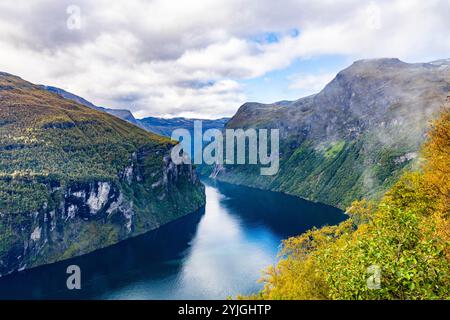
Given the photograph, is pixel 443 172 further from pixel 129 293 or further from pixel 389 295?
pixel 129 293

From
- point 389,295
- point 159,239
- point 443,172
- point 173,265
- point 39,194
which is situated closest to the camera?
point 389,295

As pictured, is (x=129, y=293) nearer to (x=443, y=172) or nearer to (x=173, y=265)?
(x=173, y=265)

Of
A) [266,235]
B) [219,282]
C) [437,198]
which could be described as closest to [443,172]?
[437,198]

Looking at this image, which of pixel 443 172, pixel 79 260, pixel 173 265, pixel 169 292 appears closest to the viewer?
pixel 443 172

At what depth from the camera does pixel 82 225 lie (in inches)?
7805

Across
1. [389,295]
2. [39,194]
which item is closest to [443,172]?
[389,295]

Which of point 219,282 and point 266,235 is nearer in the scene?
point 219,282

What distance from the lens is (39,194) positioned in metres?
181

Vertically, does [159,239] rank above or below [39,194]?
below
